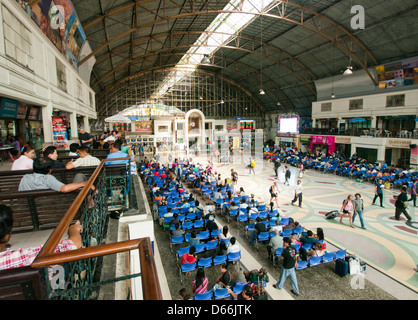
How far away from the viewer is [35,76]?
784cm

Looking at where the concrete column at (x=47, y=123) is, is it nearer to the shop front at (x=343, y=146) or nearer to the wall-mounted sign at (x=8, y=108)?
the wall-mounted sign at (x=8, y=108)

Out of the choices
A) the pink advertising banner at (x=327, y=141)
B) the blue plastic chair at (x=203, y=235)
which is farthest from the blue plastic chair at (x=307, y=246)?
the pink advertising banner at (x=327, y=141)

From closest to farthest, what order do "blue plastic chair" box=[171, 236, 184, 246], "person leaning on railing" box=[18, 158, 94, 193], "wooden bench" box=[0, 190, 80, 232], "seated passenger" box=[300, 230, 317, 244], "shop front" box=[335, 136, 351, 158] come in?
"person leaning on railing" box=[18, 158, 94, 193]
"wooden bench" box=[0, 190, 80, 232]
"seated passenger" box=[300, 230, 317, 244]
"blue plastic chair" box=[171, 236, 184, 246]
"shop front" box=[335, 136, 351, 158]

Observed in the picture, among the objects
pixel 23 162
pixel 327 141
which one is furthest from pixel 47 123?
pixel 327 141

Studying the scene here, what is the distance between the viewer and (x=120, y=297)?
2.91m

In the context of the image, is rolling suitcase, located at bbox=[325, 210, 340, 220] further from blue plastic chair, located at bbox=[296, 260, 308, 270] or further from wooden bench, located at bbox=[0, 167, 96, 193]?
wooden bench, located at bbox=[0, 167, 96, 193]

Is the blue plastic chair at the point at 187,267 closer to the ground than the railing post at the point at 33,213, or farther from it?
closer to the ground

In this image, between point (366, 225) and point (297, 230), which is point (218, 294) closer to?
point (297, 230)

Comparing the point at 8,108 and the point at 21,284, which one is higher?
the point at 8,108

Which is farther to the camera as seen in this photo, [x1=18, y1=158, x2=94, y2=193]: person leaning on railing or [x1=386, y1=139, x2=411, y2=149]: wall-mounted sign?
[x1=386, y1=139, x2=411, y2=149]: wall-mounted sign

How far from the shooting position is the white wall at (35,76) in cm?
592

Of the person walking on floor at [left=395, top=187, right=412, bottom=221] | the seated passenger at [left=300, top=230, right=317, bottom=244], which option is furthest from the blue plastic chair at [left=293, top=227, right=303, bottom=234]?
the person walking on floor at [left=395, top=187, right=412, bottom=221]

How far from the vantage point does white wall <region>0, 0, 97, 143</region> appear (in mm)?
5923
